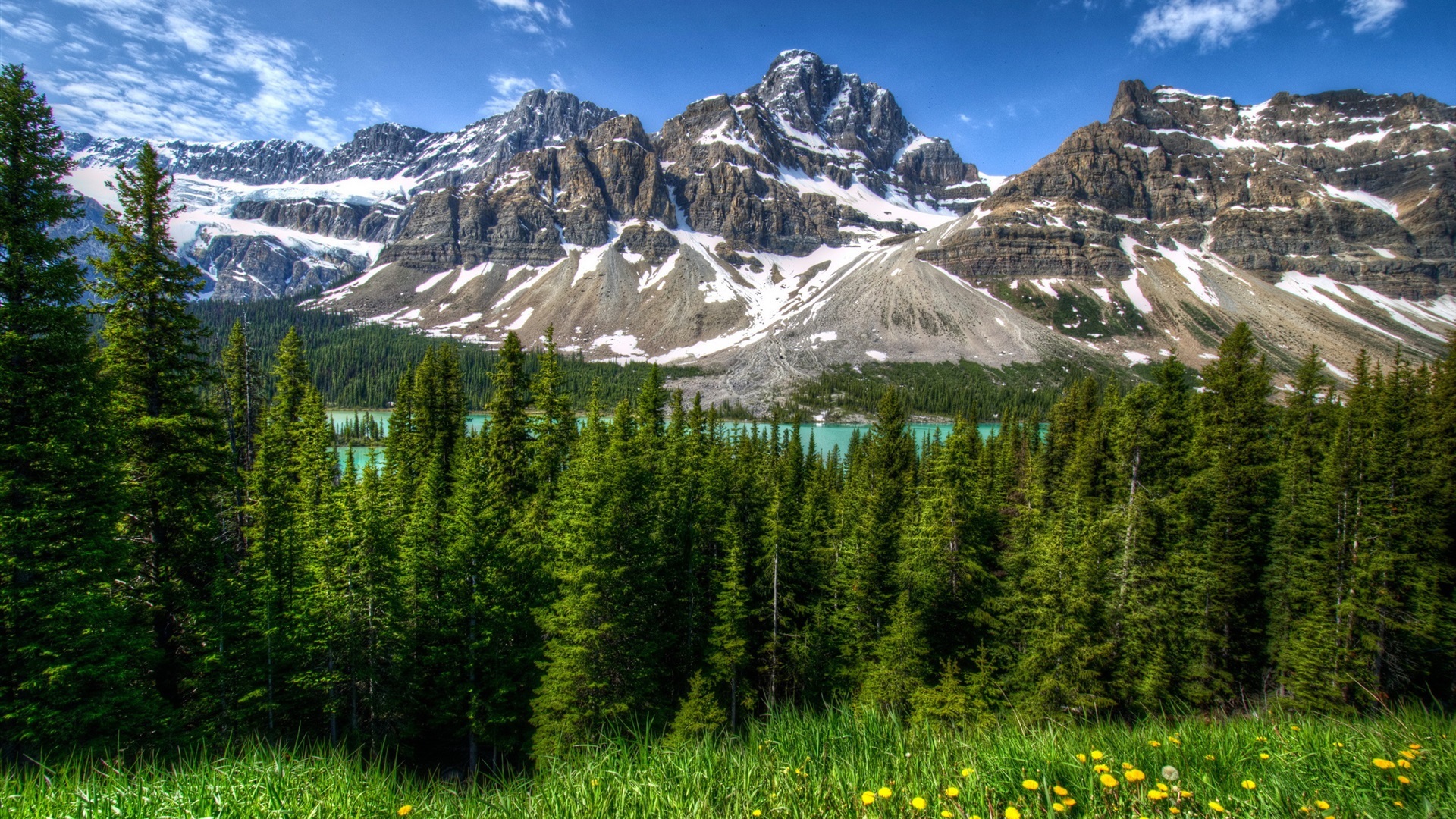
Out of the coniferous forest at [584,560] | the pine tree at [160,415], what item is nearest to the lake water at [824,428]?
the coniferous forest at [584,560]

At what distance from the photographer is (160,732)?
11.6m

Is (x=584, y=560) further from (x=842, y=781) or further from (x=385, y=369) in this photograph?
(x=385, y=369)

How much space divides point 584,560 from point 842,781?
14.5 meters

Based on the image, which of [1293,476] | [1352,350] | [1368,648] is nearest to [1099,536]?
[1368,648]

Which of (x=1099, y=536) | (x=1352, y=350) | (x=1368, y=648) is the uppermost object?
(x=1352, y=350)

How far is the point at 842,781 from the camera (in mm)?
3711

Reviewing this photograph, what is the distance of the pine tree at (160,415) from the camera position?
1340 cm

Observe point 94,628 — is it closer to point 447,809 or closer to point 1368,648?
point 447,809

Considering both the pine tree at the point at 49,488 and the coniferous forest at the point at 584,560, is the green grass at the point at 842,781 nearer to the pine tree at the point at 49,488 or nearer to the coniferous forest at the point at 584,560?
the coniferous forest at the point at 584,560

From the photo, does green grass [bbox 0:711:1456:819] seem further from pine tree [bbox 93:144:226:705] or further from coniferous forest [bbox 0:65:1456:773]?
pine tree [bbox 93:144:226:705]

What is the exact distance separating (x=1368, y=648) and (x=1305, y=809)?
2312 centimetres

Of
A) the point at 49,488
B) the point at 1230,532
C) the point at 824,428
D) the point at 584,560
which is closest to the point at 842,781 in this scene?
the point at 49,488

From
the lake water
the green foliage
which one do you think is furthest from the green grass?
the green foliage

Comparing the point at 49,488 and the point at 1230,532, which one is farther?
the point at 1230,532
